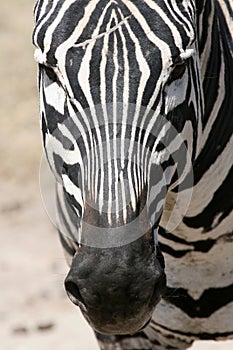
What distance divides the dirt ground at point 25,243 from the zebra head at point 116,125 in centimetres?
189

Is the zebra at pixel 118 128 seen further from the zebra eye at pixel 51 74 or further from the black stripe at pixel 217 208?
the black stripe at pixel 217 208

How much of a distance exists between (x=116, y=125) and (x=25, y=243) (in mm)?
5055

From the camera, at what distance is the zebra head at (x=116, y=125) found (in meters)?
2.39

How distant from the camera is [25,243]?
744 centimetres

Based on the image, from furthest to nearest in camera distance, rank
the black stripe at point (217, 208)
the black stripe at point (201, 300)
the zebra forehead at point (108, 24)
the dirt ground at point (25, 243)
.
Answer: the dirt ground at point (25, 243) → the black stripe at point (201, 300) → the black stripe at point (217, 208) → the zebra forehead at point (108, 24)

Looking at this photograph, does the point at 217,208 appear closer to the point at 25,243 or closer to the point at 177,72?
the point at 177,72

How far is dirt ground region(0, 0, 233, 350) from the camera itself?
5973 millimetres

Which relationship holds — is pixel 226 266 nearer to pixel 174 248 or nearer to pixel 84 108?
pixel 174 248

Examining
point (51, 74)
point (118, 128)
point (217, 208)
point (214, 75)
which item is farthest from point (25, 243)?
point (118, 128)

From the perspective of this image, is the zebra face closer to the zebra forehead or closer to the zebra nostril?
the zebra nostril

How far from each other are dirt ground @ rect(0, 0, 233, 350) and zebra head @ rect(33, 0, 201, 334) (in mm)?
1888

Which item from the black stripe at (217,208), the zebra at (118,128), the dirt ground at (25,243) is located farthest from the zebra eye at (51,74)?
the dirt ground at (25,243)

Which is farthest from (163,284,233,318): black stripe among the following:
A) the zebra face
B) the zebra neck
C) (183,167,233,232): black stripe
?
the zebra face

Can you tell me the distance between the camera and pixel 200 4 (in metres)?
2.89
